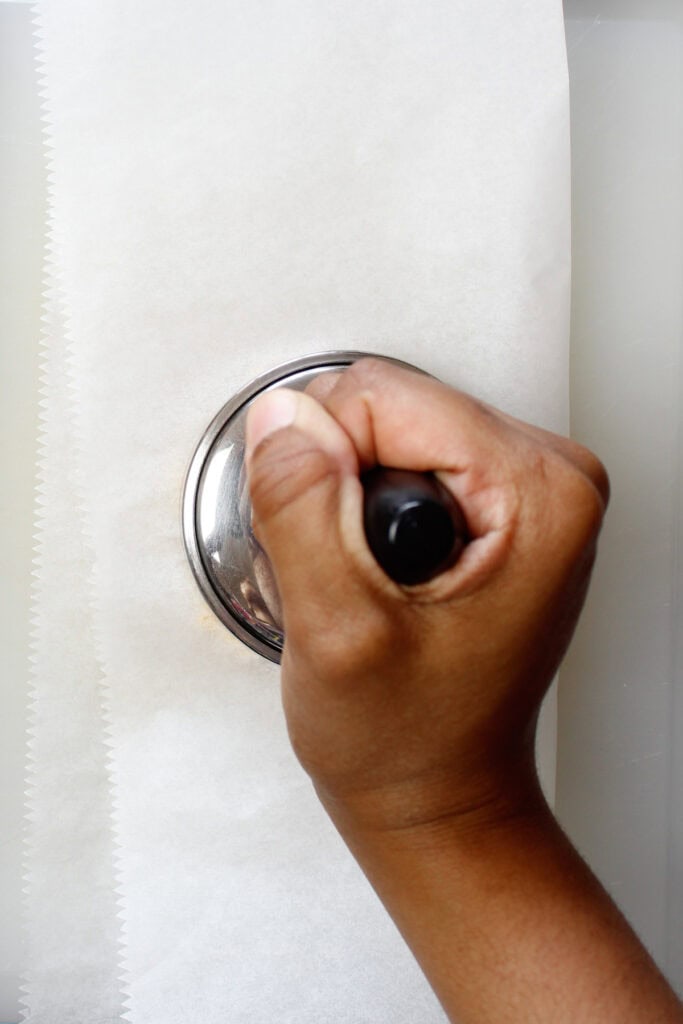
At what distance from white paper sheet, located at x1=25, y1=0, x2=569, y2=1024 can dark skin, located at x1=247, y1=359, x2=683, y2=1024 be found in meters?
0.12

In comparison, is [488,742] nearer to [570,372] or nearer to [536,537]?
[536,537]

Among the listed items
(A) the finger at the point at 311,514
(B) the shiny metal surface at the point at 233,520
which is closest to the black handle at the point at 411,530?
(A) the finger at the point at 311,514

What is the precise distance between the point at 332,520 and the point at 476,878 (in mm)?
125

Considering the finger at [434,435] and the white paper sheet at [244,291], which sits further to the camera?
the white paper sheet at [244,291]

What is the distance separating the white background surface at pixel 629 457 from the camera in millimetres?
430

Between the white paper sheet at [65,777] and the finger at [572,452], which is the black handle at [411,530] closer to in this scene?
the finger at [572,452]

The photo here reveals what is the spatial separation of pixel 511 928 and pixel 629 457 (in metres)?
0.24

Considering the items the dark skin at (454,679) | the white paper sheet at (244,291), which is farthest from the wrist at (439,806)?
the white paper sheet at (244,291)

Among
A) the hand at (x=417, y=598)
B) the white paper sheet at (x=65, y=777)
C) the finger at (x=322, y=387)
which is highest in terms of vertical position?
the finger at (x=322, y=387)

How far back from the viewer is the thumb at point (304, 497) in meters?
0.24

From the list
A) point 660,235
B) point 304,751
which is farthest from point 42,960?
point 660,235

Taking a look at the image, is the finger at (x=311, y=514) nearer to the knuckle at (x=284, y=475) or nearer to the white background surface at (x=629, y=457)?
the knuckle at (x=284, y=475)

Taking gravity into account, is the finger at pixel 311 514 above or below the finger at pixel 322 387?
below

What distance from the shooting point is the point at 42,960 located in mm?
404
